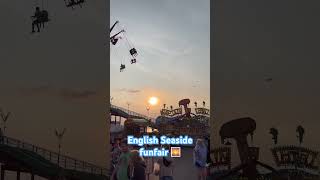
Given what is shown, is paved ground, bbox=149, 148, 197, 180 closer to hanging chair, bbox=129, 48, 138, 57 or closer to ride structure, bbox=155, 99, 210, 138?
ride structure, bbox=155, 99, 210, 138

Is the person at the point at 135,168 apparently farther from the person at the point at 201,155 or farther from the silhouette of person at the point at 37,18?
the silhouette of person at the point at 37,18

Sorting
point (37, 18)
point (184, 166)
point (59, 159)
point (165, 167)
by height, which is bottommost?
point (184, 166)

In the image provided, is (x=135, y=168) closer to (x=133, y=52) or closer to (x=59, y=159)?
(x=59, y=159)

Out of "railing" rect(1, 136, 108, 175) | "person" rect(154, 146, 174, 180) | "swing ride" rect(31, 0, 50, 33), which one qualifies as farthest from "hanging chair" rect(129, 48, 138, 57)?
"person" rect(154, 146, 174, 180)

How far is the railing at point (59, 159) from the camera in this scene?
8.08 m

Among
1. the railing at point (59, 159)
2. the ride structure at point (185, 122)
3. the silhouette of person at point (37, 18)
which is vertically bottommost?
the railing at point (59, 159)

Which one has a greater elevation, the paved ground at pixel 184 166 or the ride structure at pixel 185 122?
the ride structure at pixel 185 122

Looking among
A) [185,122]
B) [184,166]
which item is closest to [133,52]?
[184,166]

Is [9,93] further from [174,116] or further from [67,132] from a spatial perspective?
[174,116]

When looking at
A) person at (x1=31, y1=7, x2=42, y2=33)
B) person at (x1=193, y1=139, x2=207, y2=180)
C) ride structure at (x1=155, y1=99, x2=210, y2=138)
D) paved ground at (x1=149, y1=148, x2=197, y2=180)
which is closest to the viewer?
person at (x1=31, y1=7, x2=42, y2=33)

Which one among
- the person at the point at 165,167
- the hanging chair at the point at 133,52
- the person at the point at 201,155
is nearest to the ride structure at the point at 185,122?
the person at the point at 165,167

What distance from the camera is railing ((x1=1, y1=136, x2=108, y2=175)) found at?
8078mm

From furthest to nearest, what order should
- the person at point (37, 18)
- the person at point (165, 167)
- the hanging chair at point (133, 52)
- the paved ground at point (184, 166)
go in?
the paved ground at point (184, 166) < the person at point (165, 167) < the hanging chair at point (133, 52) < the person at point (37, 18)

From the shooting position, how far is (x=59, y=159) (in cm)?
829
